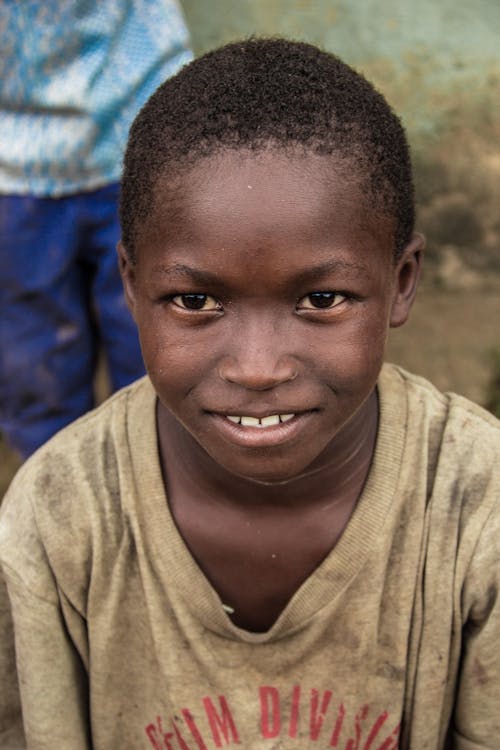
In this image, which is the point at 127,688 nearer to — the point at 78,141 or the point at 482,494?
the point at 482,494

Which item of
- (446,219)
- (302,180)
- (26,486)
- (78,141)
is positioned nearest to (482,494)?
(302,180)

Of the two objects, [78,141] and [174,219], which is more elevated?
[78,141]

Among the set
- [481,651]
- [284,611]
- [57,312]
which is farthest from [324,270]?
[57,312]

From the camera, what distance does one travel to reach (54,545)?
1.54 m

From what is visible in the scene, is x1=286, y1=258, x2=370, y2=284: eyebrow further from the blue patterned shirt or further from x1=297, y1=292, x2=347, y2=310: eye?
the blue patterned shirt

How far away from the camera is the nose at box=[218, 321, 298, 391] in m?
1.23

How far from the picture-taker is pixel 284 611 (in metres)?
1.50

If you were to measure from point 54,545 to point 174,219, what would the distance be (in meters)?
0.57

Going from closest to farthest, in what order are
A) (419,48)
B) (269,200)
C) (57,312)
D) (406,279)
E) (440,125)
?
1. (269,200)
2. (406,279)
3. (57,312)
4. (419,48)
5. (440,125)

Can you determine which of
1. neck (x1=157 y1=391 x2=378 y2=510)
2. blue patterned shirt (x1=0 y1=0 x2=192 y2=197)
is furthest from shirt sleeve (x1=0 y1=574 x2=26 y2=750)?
blue patterned shirt (x1=0 y1=0 x2=192 y2=197)

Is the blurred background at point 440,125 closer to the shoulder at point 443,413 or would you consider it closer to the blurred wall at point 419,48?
the blurred wall at point 419,48

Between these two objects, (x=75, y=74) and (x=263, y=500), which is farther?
(x=75, y=74)

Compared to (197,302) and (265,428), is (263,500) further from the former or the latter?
(197,302)

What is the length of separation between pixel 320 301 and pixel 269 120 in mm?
232
